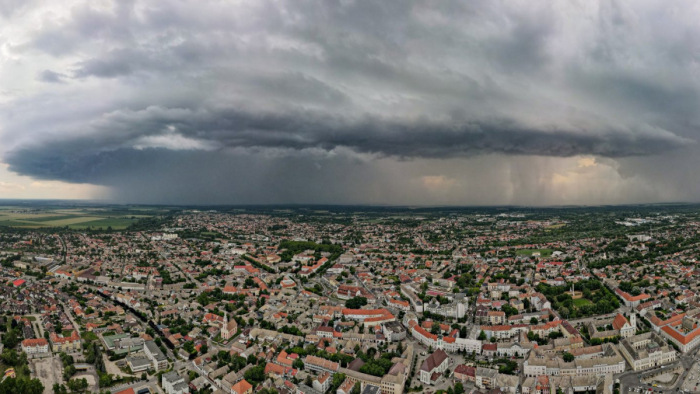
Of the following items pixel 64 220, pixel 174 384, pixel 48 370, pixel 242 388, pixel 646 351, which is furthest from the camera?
pixel 64 220

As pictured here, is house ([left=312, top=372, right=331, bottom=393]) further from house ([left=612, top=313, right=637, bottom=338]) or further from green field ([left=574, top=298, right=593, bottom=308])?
green field ([left=574, top=298, right=593, bottom=308])

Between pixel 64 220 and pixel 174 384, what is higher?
pixel 64 220

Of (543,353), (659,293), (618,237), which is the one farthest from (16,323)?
(618,237)

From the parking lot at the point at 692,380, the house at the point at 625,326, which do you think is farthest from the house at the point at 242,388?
the house at the point at 625,326

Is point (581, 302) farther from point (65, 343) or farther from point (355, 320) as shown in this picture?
point (65, 343)

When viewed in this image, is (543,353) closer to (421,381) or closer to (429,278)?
(421,381)

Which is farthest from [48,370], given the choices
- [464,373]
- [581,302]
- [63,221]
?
[63,221]

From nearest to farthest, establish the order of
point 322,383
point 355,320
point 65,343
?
point 322,383 → point 65,343 → point 355,320

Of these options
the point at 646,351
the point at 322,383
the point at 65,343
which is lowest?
the point at 322,383
